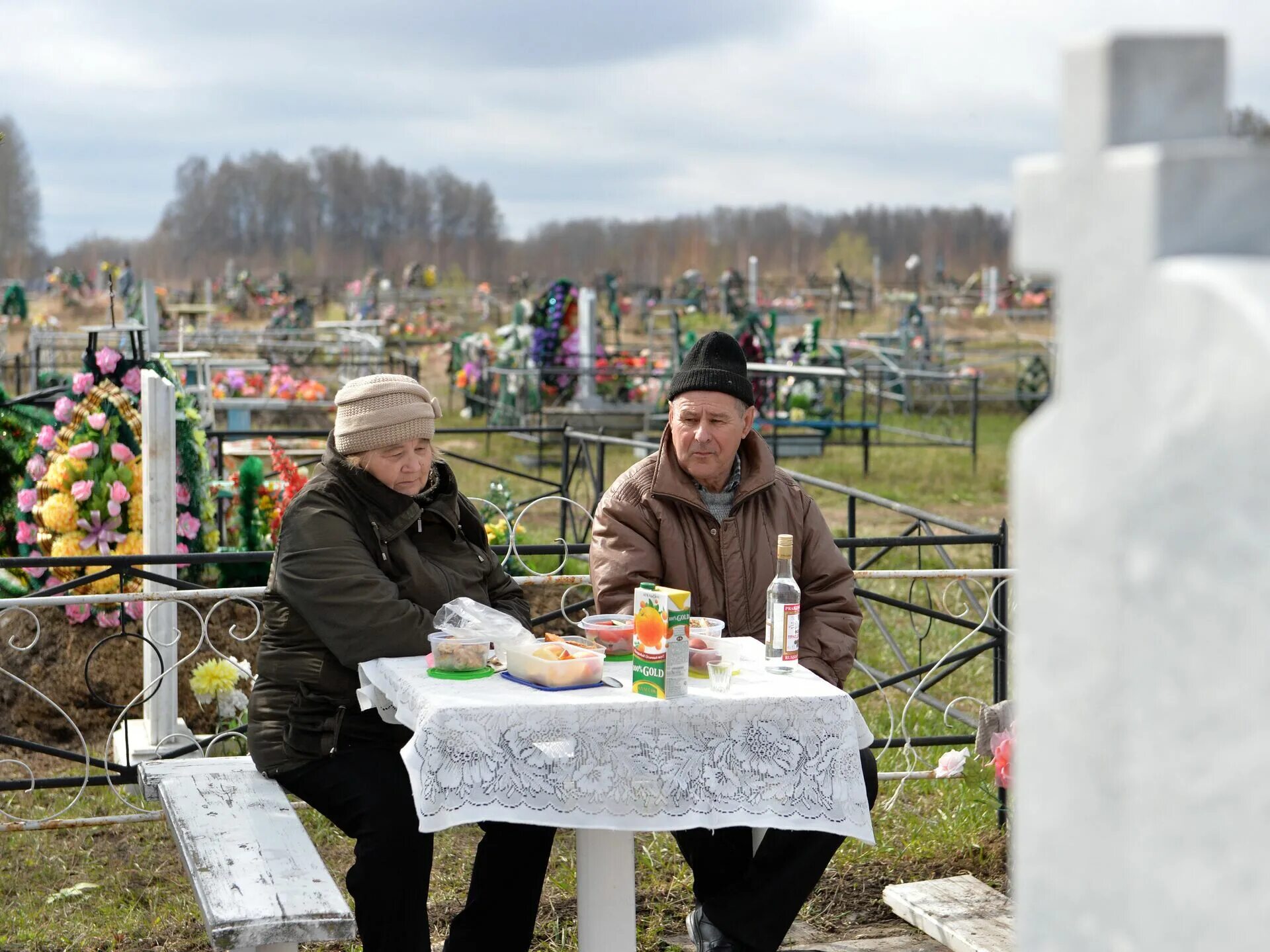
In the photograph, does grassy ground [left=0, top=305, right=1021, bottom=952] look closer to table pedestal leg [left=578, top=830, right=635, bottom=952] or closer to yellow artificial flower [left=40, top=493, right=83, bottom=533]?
table pedestal leg [left=578, top=830, right=635, bottom=952]

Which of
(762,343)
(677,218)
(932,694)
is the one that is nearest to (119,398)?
(932,694)

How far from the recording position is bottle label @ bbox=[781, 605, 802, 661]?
314cm

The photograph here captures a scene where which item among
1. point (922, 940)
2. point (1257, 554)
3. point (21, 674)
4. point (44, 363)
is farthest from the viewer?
point (44, 363)

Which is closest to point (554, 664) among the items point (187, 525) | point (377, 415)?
point (377, 415)

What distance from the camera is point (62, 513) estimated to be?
5867 mm

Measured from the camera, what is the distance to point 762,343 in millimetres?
16656

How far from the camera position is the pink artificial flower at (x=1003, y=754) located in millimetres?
3285

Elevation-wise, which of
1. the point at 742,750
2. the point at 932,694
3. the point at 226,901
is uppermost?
the point at 742,750

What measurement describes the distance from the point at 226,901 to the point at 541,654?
0.76 m

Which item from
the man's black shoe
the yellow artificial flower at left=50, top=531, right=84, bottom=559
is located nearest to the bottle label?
the man's black shoe

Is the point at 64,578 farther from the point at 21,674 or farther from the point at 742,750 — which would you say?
the point at 742,750

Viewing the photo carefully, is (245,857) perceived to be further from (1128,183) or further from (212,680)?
(1128,183)

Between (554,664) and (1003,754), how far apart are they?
1.10 meters

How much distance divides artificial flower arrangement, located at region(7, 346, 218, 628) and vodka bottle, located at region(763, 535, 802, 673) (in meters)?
3.38
